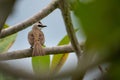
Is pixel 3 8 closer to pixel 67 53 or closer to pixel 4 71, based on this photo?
pixel 4 71

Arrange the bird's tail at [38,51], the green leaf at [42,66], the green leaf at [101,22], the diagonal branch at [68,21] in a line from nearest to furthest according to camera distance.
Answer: the green leaf at [101,22] → the green leaf at [42,66] → the diagonal branch at [68,21] → the bird's tail at [38,51]

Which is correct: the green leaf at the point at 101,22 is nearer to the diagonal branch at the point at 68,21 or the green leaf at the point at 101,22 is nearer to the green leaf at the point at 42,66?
the green leaf at the point at 42,66

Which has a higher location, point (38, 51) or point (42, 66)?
point (38, 51)

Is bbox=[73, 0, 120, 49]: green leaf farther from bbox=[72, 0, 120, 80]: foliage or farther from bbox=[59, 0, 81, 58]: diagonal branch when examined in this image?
bbox=[59, 0, 81, 58]: diagonal branch

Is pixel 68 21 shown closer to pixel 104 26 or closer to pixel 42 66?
pixel 42 66

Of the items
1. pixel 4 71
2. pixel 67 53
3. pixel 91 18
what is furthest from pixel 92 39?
pixel 67 53

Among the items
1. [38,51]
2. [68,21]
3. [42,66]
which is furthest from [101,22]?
[38,51]

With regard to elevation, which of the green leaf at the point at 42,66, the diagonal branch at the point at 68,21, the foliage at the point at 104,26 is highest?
the diagonal branch at the point at 68,21

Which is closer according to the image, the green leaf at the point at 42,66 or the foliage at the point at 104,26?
the foliage at the point at 104,26

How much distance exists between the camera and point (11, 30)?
1.27m

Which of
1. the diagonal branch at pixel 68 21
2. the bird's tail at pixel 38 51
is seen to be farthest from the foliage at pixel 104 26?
the bird's tail at pixel 38 51

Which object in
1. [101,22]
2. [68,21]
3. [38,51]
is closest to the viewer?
[101,22]

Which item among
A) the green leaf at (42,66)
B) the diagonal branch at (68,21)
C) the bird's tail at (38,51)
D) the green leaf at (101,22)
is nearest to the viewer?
the green leaf at (101,22)

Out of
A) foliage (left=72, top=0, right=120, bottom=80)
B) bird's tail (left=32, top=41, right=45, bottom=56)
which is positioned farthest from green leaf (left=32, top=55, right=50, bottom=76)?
bird's tail (left=32, top=41, right=45, bottom=56)
